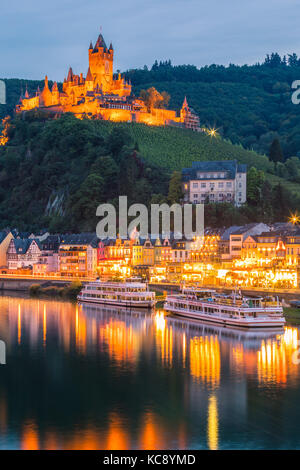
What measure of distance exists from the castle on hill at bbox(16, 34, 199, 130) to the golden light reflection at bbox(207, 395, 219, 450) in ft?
257

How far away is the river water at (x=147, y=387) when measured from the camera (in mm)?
21438

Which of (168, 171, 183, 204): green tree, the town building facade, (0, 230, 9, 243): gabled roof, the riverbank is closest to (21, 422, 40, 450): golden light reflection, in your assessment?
the riverbank

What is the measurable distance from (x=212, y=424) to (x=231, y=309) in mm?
18764

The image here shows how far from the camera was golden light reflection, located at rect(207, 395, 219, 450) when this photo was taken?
826 inches

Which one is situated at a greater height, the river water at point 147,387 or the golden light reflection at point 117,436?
the river water at point 147,387

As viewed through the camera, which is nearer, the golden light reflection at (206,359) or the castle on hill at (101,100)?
the golden light reflection at (206,359)

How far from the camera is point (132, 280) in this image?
5591 centimetres

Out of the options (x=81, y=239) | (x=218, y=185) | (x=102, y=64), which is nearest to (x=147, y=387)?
(x=81, y=239)

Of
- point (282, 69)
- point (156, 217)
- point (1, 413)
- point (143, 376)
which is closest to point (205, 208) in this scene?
point (156, 217)

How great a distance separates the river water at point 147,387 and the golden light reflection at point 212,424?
3 cm

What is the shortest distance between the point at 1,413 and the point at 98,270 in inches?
1770

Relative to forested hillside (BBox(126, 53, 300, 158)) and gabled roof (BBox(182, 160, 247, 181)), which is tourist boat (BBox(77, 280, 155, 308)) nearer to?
gabled roof (BBox(182, 160, 247, 181))

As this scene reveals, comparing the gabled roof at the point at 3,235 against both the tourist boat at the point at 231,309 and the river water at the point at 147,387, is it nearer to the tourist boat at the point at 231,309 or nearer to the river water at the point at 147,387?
the tourist boat at the point at 231,309

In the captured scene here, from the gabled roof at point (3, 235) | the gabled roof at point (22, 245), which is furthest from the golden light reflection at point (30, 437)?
the gabled roof at point (3, 235)
